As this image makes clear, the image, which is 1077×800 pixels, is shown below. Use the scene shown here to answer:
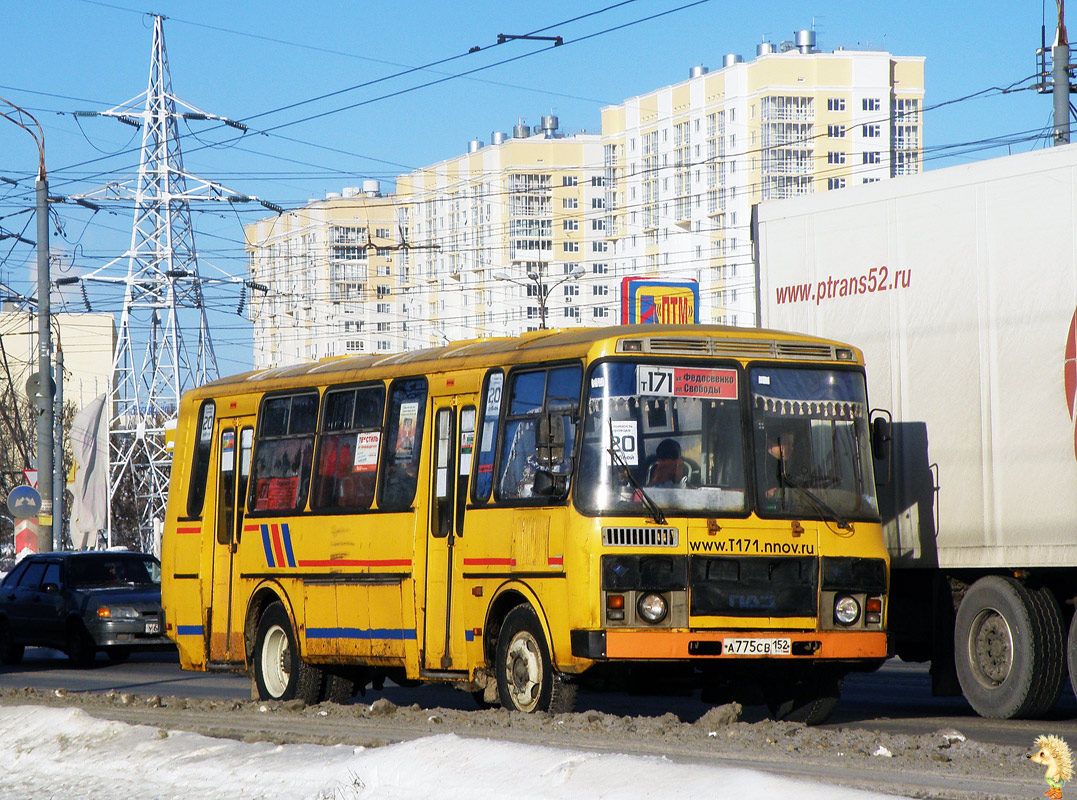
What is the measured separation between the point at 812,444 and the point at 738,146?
119472mm

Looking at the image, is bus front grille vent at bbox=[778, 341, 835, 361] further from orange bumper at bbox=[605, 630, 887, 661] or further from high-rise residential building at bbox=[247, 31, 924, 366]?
high-rise residential building at bbox=[247, 31, 924, 366]

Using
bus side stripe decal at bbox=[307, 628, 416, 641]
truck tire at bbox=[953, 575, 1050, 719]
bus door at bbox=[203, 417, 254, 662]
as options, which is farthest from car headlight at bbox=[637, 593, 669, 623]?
bus door at bbox=[203, 417, 254, 662]

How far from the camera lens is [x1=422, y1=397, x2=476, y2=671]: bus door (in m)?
12.7

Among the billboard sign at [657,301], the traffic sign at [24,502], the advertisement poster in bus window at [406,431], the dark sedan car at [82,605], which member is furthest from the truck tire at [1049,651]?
the traffic sign at [24,502]

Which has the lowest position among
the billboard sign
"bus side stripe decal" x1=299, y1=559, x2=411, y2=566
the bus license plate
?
the bus license plate

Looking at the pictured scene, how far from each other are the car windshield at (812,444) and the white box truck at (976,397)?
56 cm

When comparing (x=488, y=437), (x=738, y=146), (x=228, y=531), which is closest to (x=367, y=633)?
(x=488, y=437)

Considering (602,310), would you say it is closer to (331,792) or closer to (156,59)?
(156,59)

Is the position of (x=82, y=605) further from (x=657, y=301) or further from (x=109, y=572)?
(x=657, y=301)

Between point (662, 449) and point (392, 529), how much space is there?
9.57 ft

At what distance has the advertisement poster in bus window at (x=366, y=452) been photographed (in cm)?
1383

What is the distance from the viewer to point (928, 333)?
13.1 metres

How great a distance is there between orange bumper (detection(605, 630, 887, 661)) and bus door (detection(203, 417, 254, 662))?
17.6 feet

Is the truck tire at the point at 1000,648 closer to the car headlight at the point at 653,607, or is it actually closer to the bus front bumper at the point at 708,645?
the bus front bumper at the point at 708,645
